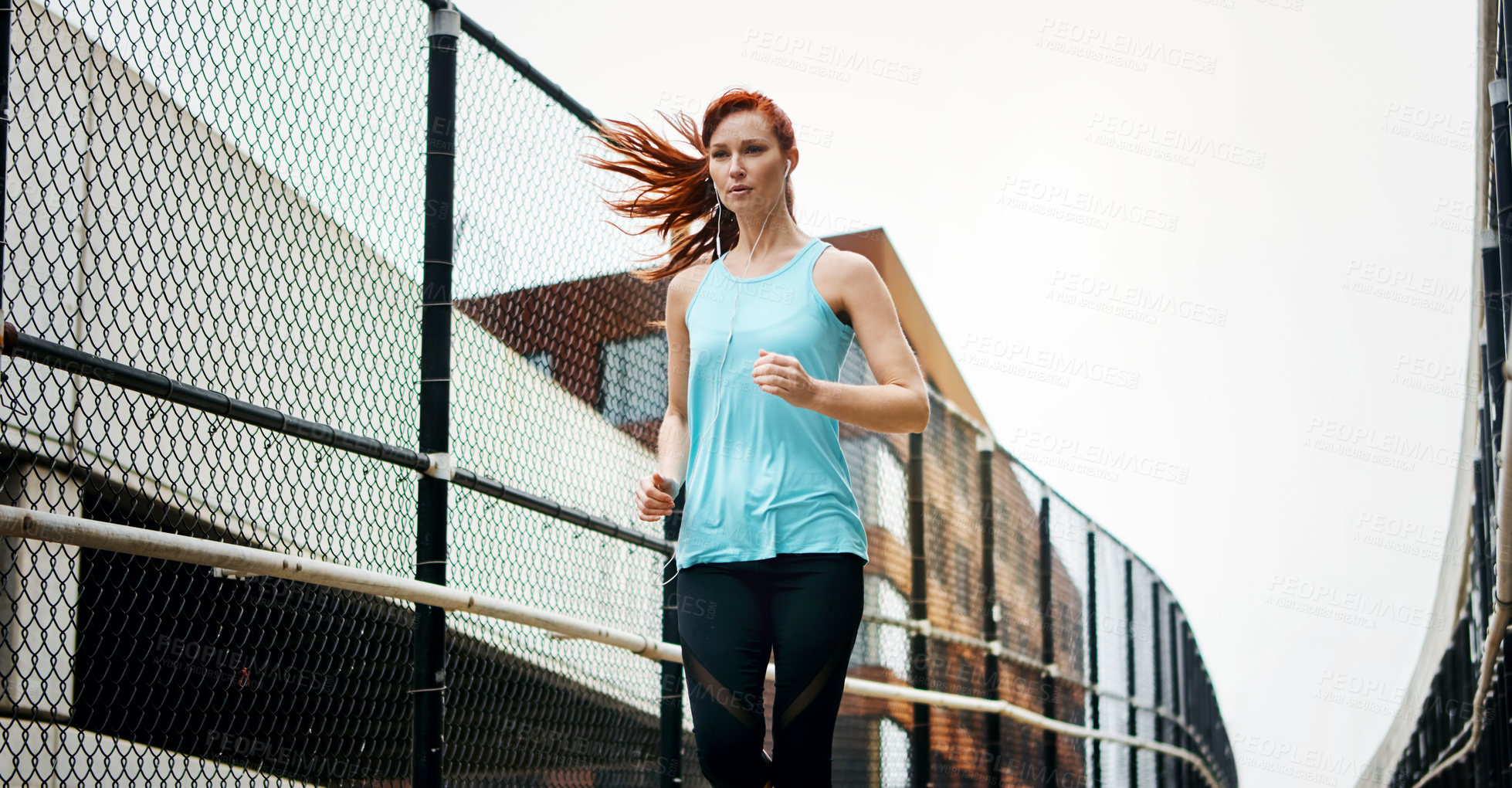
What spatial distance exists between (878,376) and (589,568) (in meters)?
3.22

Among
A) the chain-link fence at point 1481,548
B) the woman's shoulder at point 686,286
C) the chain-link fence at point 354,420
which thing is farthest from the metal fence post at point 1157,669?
the woman's shoulder at point 686,286

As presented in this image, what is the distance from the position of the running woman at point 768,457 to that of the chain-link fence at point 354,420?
2.85ft

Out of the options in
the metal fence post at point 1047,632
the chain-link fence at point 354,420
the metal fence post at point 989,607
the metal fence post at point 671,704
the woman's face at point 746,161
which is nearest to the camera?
the woman's face at point 746,161

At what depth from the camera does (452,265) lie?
318 cm

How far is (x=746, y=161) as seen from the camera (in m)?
2.53

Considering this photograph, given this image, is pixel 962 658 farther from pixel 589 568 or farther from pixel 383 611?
pixel 383 611

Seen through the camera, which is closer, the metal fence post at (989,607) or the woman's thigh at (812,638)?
the woman's thigh at (812,638)

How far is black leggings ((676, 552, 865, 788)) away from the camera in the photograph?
7.63ft

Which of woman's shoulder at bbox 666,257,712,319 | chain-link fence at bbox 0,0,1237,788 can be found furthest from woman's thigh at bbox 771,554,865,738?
chain-link fence at bbox 0,0,1237,788

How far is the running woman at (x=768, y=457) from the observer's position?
7.65 feet

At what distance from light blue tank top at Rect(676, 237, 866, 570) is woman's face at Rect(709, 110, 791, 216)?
0.16 metres

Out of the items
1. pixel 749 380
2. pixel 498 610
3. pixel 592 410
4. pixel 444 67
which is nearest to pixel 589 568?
pixel 592 410

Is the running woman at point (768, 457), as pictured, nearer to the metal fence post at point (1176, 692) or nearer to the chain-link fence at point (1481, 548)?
the chain-link fence at point (1481, 548)

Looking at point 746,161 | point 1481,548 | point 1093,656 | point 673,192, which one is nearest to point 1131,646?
point 1093,656
